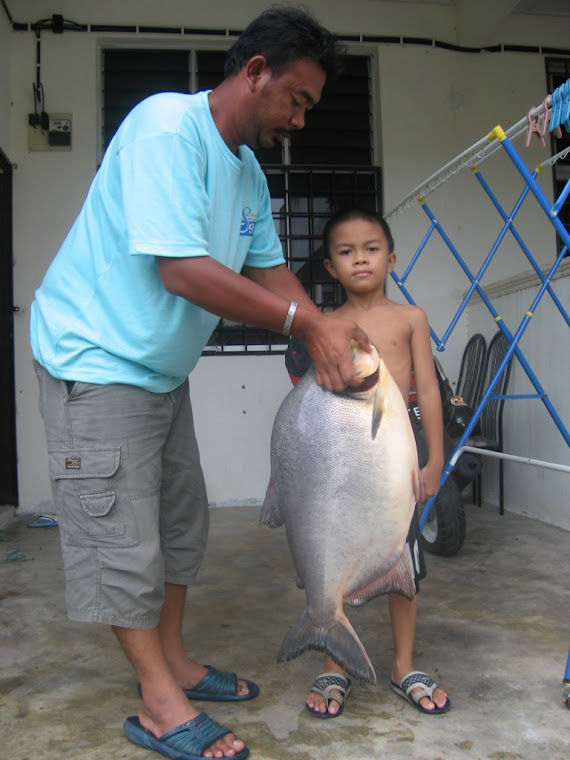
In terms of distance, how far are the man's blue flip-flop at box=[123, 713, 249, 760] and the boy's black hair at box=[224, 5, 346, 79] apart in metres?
1.63

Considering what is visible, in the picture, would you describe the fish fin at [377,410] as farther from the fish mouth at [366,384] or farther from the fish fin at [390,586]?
the fish fin at [390,586]

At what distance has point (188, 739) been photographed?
174 cm

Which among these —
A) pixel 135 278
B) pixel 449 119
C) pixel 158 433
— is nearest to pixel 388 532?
pixel 158 433

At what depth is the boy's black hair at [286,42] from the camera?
66.2 inches

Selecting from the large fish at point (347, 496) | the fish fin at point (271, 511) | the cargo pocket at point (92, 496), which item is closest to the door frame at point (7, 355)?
the cargo pocket at point (92, 496)

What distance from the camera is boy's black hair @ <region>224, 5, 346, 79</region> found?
1.68 m

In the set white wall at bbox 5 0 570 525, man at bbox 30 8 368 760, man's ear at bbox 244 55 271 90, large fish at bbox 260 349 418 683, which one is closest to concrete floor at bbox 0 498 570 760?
man at bbox 30 8 368 760

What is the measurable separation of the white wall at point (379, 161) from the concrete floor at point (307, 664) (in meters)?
1.50

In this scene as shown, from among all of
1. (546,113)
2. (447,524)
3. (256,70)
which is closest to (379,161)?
(447,524)

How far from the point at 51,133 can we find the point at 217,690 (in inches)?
163

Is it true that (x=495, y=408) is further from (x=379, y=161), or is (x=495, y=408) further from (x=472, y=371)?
(x=379, y=161)

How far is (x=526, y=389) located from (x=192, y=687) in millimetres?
3218

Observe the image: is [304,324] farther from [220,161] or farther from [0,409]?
[0,409]

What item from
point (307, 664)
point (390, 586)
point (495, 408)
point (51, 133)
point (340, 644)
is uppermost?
point (51, 133)
